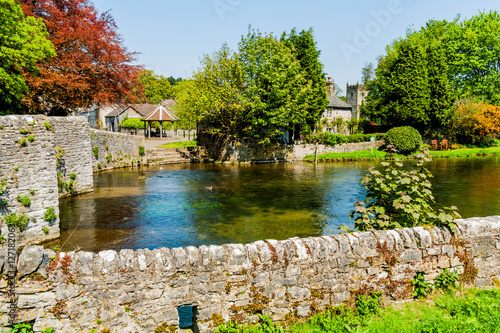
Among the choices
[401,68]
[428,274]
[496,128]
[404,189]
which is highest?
[401,68]

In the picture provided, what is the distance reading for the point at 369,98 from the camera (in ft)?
167

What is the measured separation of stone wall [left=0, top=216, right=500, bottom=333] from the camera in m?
4.66

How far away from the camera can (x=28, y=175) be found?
11.0 metres

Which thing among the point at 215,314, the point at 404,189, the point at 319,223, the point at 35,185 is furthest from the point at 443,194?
the point at 35,185

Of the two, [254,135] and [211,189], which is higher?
[254,135]

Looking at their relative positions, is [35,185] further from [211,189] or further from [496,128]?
[496,128]

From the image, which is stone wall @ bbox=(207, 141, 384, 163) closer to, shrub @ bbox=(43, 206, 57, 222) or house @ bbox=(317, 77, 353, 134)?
house @ bbox=(317, 77, 353, 134)

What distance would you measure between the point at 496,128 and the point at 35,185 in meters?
48.5

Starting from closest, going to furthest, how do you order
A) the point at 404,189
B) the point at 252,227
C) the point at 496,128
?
the point at 404,189, the point at 252,227, the point at 496,128

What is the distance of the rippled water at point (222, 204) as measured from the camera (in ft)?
40.6

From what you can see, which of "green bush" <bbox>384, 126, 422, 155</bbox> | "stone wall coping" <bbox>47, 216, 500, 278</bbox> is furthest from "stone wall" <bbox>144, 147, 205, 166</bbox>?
"stone wall coping" <bbox>47, 216, 500, 278</bbox>

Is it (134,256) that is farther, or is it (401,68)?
(401,68)

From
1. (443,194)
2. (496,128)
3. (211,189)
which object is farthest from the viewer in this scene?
(496,128)

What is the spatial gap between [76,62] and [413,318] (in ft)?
68.9
